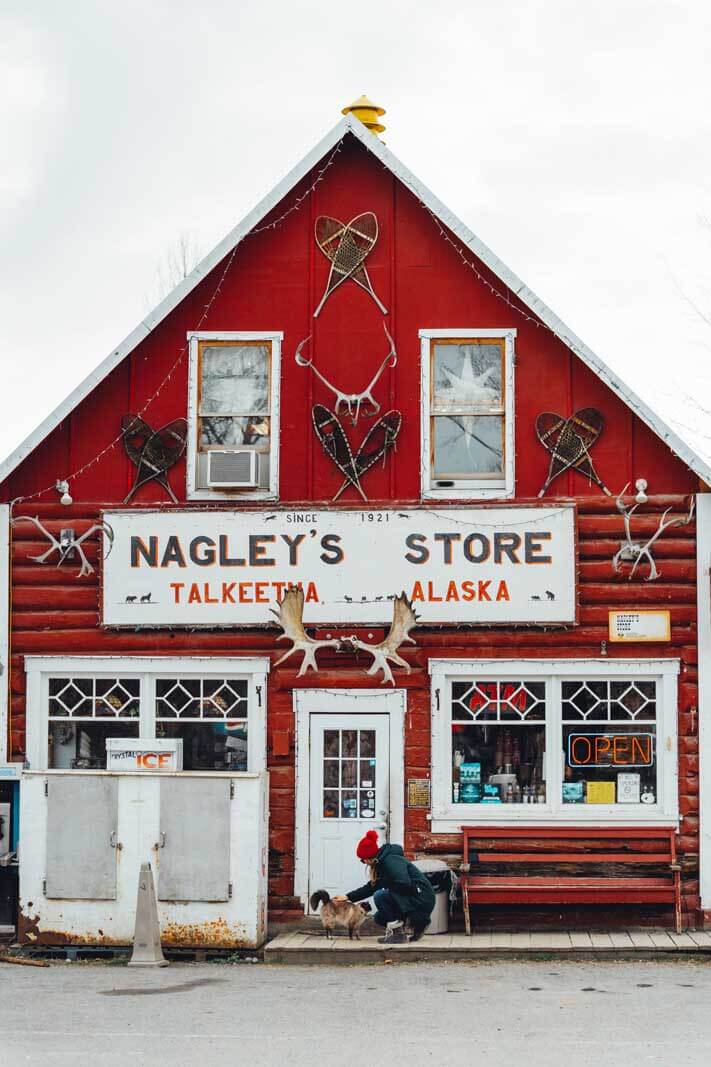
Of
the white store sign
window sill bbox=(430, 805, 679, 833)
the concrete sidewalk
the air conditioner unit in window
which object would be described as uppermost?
the air conditioner unit in window

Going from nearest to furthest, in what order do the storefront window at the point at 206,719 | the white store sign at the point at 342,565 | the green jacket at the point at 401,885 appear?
the green jacket at the point at 401,885, the white store sign at the point at 342,565, the storefront window at the point at 206,719

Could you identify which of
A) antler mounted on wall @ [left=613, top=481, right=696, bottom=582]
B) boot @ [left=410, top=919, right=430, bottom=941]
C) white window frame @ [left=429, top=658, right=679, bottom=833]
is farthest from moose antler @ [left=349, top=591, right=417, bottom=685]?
boot @ [left=410, top=919, right=430, bottom=941]

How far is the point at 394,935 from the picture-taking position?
50.8ft

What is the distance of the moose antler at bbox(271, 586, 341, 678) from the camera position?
649 inches

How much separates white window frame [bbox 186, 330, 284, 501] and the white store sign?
0.27m

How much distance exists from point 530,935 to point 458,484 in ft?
15.3

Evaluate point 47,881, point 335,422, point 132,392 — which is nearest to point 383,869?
point 47,881

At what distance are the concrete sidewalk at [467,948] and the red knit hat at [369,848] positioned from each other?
84 cm

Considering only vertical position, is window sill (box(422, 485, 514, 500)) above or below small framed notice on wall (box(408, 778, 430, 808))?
above

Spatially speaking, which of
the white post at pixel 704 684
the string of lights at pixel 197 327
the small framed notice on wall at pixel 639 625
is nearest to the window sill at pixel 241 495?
the string of lights at pixel 197 327

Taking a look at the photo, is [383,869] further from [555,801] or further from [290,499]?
[290,499]

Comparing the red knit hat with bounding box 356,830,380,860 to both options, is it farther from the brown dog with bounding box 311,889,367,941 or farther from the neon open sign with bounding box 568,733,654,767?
the neon open sign with bounding box 568,733,654,767

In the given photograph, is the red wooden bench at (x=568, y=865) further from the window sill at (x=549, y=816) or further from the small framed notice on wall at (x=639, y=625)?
the small framed notice on wall at (x=639, y=625)

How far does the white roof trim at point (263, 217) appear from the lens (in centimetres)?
1616
